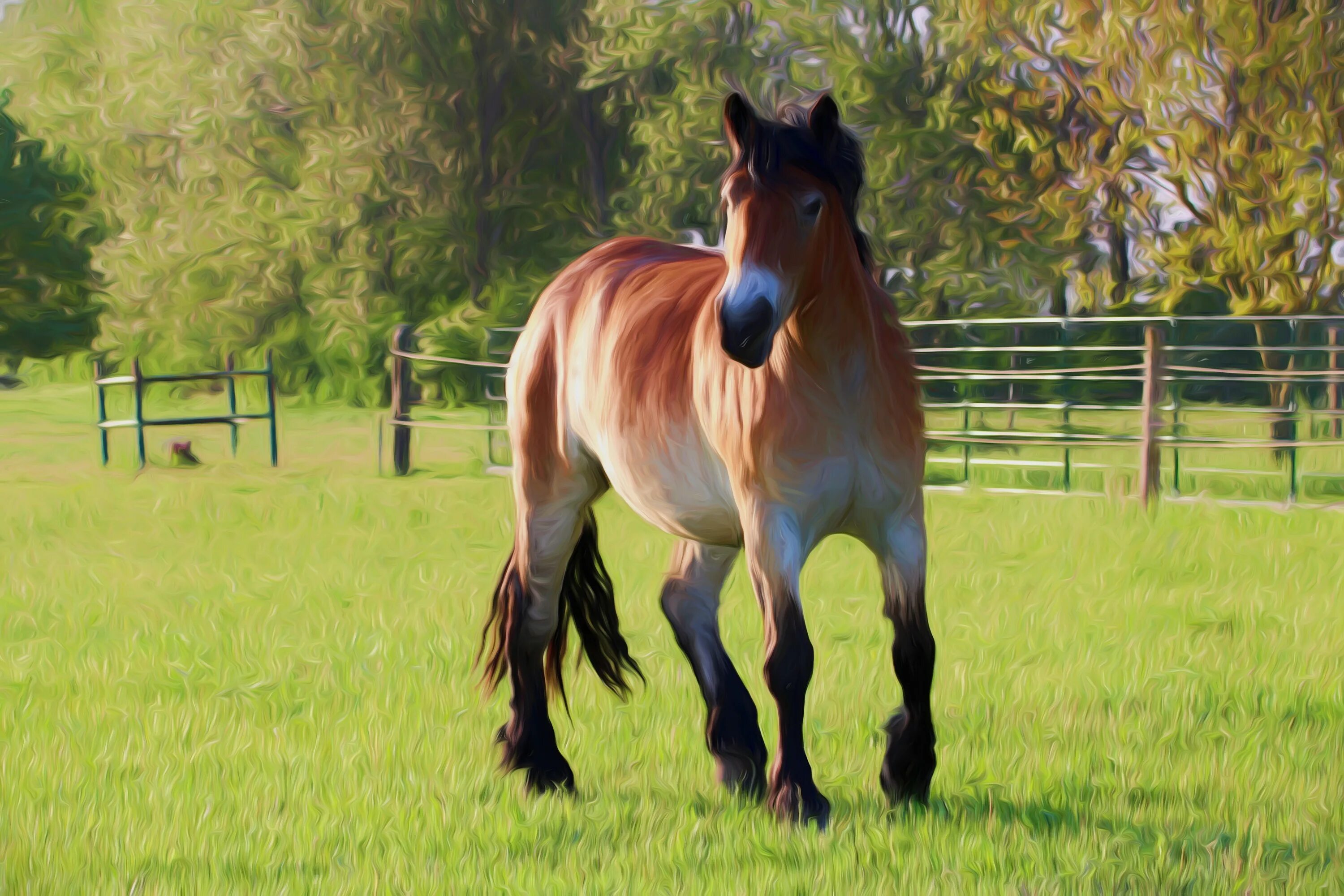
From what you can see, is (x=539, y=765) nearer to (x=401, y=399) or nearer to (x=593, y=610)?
(x=593, y=610)

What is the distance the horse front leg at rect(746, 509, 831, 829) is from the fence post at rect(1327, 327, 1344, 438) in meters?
9.25

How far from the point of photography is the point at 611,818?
13.2 ft

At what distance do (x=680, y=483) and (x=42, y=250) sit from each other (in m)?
32.5

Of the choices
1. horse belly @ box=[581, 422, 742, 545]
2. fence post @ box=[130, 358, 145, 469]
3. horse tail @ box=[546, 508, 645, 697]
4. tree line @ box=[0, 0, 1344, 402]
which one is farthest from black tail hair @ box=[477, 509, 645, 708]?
tree line @ box=[0, 0, 1344, 402]

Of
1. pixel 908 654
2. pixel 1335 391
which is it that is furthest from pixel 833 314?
pixel 1335 391

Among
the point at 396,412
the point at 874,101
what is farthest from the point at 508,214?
the point at 396,412

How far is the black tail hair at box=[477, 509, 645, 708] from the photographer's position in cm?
482

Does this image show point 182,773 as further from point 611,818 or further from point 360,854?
point 611,818

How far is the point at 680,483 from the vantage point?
4.16 metres

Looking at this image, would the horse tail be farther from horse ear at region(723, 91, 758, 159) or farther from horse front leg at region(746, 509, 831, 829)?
horse ear at region(723, 91, 758, 159)

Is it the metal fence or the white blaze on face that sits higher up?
the white blaze on face

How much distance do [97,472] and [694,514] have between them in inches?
493

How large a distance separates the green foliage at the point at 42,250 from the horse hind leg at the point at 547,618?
29.2 m

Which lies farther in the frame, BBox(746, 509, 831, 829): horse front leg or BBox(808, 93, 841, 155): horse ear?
BBox(746, 509, 831, 829): horse front leg
